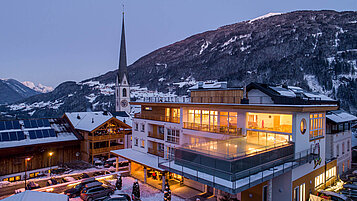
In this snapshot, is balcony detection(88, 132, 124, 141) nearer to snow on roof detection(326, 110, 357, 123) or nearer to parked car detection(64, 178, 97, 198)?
parked car detection(64, 178, 97, 198)

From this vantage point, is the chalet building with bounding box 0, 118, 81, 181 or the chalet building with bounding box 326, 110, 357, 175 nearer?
the chalet building with bounding box 326, 110, 357, 175

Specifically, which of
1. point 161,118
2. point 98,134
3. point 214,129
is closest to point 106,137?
point 98,134

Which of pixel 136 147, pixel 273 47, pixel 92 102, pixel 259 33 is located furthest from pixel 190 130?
pixel 259 33

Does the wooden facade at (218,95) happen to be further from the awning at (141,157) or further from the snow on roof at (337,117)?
the snow on roof at (337,117)

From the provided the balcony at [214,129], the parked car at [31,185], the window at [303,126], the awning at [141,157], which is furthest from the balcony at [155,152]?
the window at [303,126]

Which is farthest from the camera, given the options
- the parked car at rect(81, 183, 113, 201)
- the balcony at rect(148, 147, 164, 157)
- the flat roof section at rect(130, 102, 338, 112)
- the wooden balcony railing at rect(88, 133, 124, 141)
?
the wooden balcony railing at rect(88, 133, 124, 141)

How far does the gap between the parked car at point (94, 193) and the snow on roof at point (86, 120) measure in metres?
14.9

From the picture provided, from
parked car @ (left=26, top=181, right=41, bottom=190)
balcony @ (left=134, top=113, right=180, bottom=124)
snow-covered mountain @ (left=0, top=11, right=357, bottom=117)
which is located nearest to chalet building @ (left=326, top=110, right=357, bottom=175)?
balcony @ (left=134, top=113, right=180, bottom=124)

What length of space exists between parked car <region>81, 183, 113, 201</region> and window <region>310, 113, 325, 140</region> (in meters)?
18.5

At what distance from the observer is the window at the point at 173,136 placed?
24.5 m

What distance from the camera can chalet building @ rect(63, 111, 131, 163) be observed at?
1321 inches

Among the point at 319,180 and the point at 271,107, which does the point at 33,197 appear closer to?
the point at 271,107

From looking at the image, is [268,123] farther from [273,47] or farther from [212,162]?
[273,47]

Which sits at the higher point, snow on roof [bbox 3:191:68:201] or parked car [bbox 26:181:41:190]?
snow on roof [bbox 3:191:68:201]
